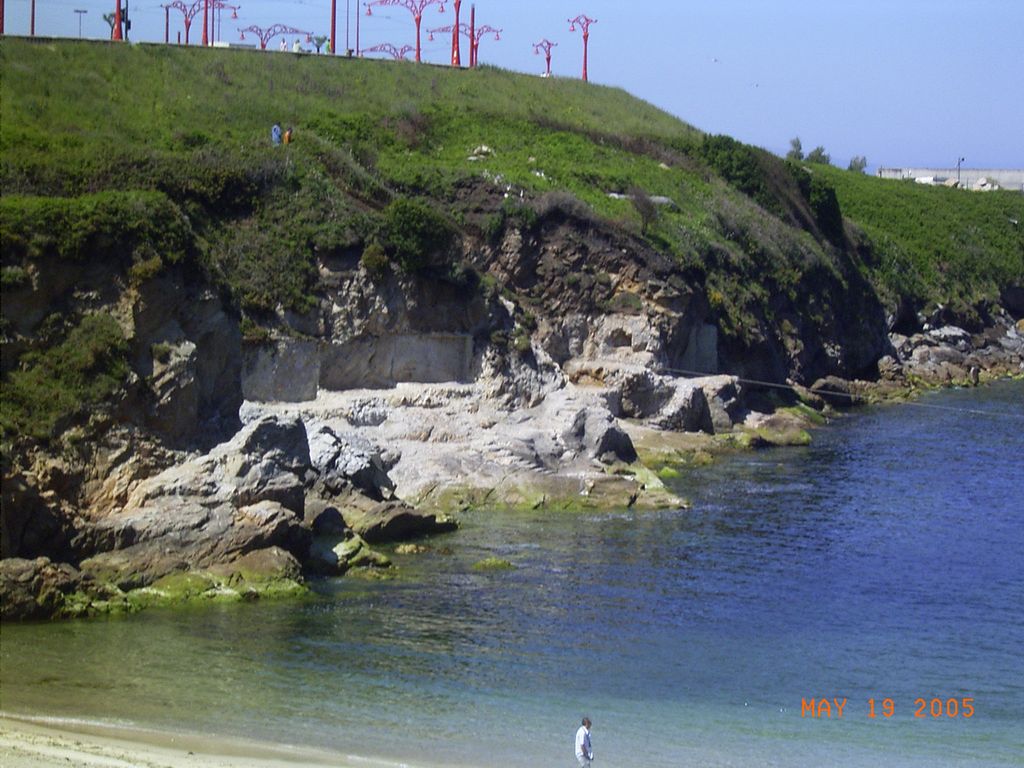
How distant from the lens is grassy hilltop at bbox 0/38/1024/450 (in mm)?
29625

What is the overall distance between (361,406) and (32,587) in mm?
15328

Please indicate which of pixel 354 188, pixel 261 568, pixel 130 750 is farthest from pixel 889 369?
pixel 130 750

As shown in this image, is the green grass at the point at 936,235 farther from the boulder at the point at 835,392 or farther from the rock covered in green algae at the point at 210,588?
the rock covered in green algae at the point at 210,588

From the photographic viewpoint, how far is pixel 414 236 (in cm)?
4181

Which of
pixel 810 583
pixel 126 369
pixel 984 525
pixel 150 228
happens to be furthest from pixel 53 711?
pixel 984 525

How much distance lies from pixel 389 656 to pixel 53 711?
5.60 m

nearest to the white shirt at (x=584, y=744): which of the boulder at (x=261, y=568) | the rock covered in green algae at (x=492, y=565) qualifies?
the boulder at (x=261, y=568)

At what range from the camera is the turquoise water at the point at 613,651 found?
19.9 m

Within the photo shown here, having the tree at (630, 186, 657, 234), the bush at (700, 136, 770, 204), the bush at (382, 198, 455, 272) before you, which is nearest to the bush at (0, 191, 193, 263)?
the bush at (382, 198, 455, 272)

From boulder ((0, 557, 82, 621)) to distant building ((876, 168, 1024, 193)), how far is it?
4137 inches

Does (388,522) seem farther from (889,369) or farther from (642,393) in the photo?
(889,369)

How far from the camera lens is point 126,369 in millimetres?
28156

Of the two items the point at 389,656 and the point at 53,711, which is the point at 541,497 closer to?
the point at 389,656
